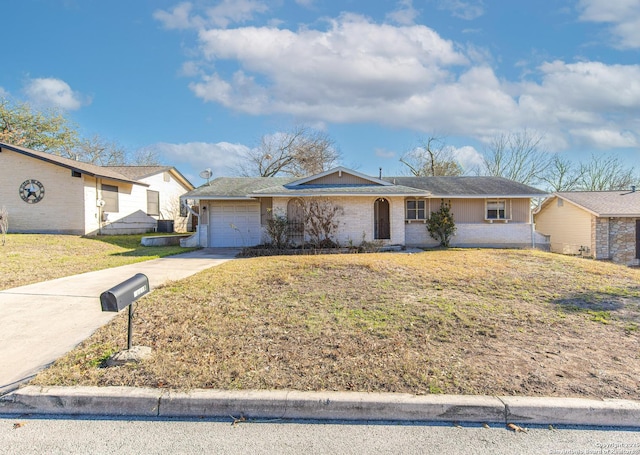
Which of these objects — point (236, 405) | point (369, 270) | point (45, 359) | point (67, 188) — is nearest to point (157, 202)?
point (67, 188)

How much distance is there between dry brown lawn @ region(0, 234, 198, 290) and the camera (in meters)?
8.52

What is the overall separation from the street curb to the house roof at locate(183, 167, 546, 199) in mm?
10880

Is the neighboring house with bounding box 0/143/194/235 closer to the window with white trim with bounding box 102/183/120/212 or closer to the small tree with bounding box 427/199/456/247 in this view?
the window with white trim with bounding box 102/183/120/212

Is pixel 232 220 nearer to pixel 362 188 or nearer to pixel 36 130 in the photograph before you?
pixel 362 188

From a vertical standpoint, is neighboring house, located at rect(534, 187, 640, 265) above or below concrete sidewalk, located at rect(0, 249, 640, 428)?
above

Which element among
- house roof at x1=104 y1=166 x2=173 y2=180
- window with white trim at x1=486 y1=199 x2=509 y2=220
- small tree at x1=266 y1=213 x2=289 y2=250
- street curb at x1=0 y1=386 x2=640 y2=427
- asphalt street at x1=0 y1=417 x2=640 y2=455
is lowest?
asphalt street at x1=0 y1=417 x2=640 y2=455

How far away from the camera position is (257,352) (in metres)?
3.90

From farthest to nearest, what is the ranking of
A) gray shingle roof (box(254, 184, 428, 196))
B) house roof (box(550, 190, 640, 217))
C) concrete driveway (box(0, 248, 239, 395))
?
house roof (box(550, 190, 640, 217))
gray shingle roof (box(254, 184, 428, 196))
concrete driveway (box(0, 248, 239, 395))

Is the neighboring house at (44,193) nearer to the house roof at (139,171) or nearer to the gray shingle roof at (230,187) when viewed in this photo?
the house roof at (139,171)

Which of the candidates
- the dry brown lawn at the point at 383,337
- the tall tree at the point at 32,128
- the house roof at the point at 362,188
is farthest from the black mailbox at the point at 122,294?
the tall tree at the point at 32,128

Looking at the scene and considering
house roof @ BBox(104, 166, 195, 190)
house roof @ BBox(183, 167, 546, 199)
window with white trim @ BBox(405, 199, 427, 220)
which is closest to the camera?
house roof @ BBox(183, 167, 546, 199)

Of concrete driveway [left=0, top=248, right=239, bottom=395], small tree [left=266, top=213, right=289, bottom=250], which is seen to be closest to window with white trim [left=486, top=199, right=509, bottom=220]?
small tree [left=266, top=213, right=289, bottom=250]

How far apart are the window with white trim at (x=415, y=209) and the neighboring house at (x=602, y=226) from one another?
797cm

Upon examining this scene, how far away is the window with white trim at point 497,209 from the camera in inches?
639
